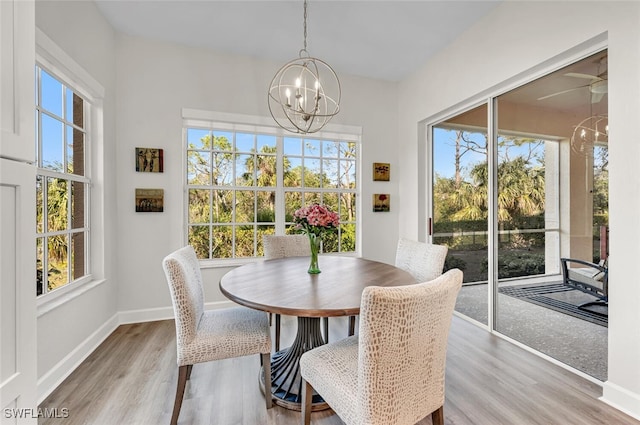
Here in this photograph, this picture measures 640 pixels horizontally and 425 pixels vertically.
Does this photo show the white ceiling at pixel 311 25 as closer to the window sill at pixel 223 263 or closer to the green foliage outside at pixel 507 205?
the green foliage outside at pixel 507 205

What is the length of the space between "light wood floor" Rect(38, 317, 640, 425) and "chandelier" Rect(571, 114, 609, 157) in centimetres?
165

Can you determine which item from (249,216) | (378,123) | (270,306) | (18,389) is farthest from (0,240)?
(378,123)

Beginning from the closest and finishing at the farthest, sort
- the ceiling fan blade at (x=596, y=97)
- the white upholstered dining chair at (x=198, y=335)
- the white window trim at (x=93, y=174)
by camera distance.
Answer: the white upholstered dining chair at (x=198, y=335), the ceiling fan blade at (x=596, y=97), the white window trim at (x=93, y=174)

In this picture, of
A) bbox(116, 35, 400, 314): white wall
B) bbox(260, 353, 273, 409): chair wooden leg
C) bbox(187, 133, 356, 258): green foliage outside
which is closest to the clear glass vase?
bbox(260, 353, 273, 409): chair wooden leg

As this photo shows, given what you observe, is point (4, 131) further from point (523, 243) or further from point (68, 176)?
point (523, 243)

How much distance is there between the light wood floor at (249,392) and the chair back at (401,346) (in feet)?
2.31

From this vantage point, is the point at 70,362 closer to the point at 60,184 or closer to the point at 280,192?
the point at 60,184

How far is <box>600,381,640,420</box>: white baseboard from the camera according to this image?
5.60ft

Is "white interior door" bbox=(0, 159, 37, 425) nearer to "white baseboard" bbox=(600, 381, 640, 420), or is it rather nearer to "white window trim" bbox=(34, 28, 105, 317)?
"white window trim" bbox=(34, 28, 105, 317)

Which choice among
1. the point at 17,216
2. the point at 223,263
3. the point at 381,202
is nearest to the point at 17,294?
the point at 17,216

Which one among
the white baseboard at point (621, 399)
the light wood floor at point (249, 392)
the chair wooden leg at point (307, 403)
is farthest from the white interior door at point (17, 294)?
the white baseboard at point (621, 399)

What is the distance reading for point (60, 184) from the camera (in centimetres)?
232

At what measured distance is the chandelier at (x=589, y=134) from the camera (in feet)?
6.57

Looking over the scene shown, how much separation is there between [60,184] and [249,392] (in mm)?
2151
